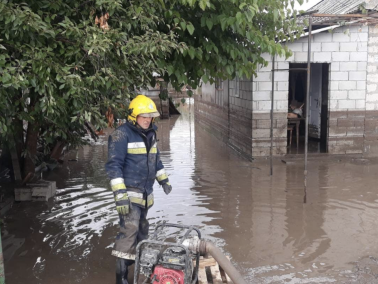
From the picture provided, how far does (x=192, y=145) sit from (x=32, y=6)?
33.5 ft

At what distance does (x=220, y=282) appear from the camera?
4.19m

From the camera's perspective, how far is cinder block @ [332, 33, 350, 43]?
11102 mm

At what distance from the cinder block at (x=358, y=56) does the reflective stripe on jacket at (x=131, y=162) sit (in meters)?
8.42

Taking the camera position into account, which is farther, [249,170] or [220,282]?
[249,170]

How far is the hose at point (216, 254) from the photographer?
12.1 ft

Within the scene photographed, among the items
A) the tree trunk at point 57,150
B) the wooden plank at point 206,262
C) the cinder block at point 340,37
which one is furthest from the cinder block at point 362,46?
the wooden plank at point 206,262

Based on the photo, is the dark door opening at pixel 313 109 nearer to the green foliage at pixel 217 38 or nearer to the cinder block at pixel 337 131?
A: the cinder block at pixel 337 131

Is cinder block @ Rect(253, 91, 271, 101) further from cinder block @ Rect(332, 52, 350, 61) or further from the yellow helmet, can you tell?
the yellow helmet

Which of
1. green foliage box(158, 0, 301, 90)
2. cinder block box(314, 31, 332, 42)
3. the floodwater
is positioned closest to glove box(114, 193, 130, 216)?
the floodwater

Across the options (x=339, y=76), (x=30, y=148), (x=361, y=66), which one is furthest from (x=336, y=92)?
(x=30, y=148)

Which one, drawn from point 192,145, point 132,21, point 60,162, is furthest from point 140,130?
point 192,145

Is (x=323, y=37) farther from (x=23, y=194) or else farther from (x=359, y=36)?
(x=23, y=194)

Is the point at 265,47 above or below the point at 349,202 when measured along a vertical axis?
above

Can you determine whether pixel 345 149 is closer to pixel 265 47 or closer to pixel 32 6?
pixel 265 47
